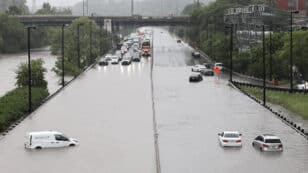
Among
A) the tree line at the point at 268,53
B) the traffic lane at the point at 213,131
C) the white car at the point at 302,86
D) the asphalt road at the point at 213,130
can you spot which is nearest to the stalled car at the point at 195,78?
the asphalt road at the point at 213,130

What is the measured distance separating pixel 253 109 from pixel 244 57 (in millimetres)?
27909

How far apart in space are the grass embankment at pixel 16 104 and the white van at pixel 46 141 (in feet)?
14.0

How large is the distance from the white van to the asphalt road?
3592 mm

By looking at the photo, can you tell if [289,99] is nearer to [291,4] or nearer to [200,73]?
[200,73]

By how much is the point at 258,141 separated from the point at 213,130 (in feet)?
14.0

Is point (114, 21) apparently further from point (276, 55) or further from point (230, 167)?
point (230, 167)

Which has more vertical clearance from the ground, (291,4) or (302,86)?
(291,4)

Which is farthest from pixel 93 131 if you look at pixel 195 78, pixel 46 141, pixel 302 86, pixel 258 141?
pixel 195 78

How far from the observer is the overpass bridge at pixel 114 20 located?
11681 cm

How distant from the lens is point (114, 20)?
124438 mm

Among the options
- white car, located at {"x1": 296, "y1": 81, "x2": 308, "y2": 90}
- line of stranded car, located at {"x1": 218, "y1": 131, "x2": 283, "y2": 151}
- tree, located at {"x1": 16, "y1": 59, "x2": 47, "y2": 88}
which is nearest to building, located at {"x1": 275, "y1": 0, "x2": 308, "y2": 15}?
white car, located at {"x1": 296, "y1": 81, "x2": 308, "y2": 90}

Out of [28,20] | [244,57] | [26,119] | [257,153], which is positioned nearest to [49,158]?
[257,153]

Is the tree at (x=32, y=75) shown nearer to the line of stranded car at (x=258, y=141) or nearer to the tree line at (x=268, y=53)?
the tree line at (x=268, y=53)

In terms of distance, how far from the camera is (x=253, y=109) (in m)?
37.8
